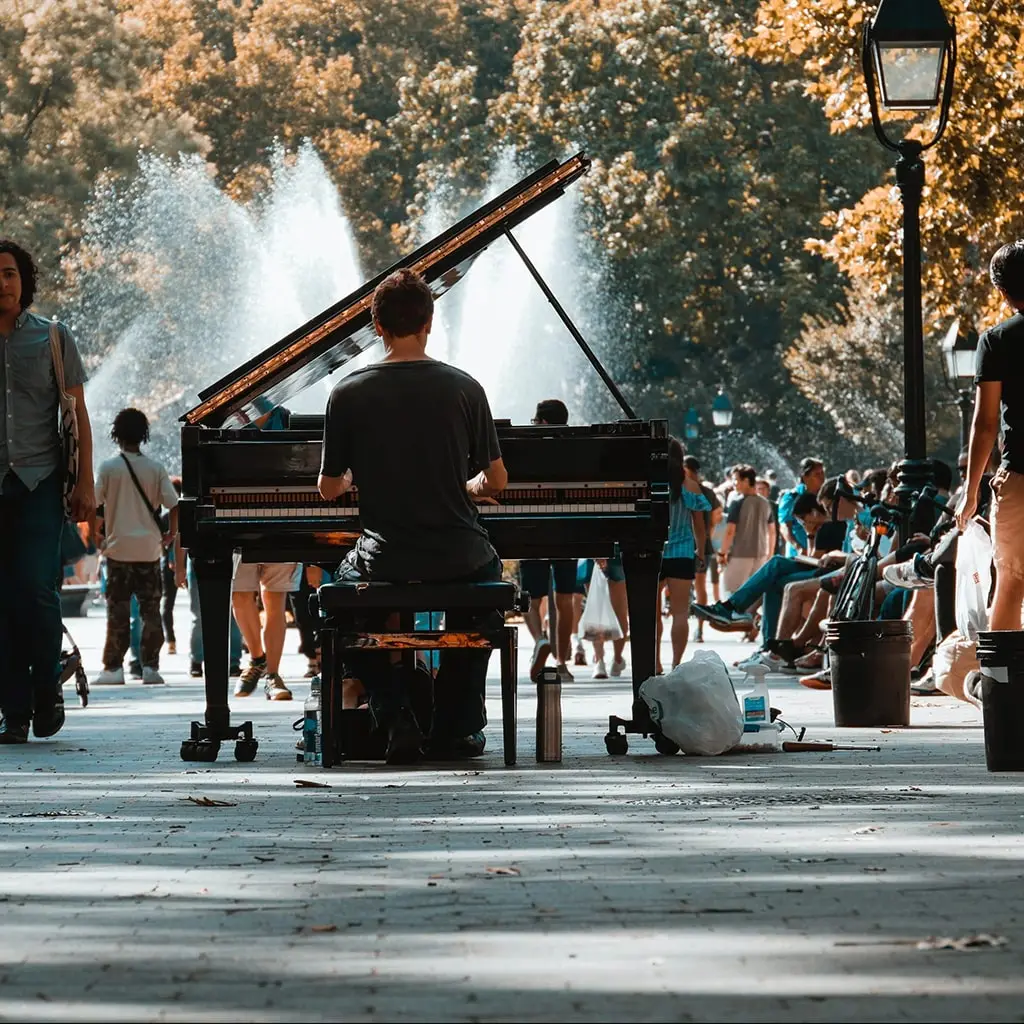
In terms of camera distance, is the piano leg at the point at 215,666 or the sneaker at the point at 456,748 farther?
the piano leg at the point at 215,666

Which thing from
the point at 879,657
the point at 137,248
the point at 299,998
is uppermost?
the point at 137,248

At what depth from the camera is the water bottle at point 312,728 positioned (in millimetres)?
10039

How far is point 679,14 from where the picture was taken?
2479 inches

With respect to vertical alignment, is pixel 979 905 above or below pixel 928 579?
below

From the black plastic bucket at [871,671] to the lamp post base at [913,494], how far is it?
93.4 inches

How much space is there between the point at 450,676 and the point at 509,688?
383mm

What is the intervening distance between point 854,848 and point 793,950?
173 cm

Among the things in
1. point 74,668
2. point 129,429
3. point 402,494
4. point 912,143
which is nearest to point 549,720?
point 402,494

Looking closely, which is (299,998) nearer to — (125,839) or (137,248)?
(125,839)

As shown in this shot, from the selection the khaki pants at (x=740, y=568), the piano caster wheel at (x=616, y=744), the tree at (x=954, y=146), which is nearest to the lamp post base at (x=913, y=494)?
the piano caster wheel at (x=616, y=744)

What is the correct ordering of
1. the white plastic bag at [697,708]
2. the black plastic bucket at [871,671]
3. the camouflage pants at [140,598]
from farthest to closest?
Answer: 1. the camouflage pants at [140,598]
2. the black plastic bucket at [871,671]
3. the white plastic bag at [697,708]

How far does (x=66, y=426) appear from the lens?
1118 centimetres

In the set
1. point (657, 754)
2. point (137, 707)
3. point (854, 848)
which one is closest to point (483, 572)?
point (657, 754)

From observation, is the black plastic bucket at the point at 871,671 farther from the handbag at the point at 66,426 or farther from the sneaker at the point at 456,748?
the handbag at the point at 66,426
